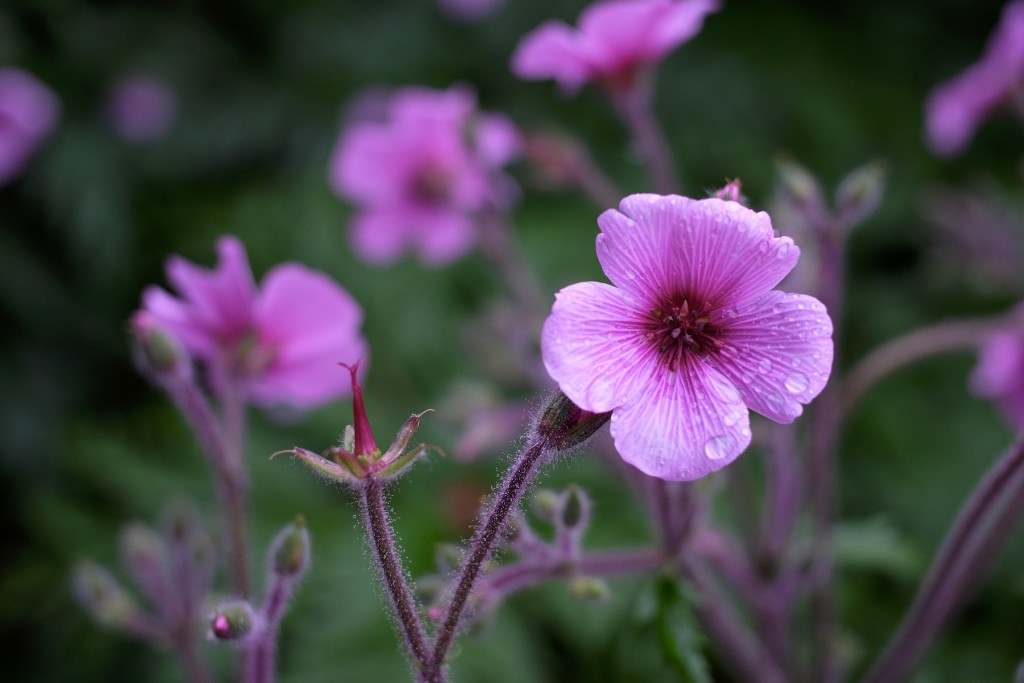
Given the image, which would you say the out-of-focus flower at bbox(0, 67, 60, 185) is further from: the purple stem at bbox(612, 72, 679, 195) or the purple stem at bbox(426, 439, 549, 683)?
the purple stem at bbox(426, 439, 549, 683)

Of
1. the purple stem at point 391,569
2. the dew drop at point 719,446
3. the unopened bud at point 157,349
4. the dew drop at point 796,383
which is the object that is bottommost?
the purple stem at point 391,569

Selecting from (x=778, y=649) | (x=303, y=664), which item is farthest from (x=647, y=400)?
(x=303, y=664)

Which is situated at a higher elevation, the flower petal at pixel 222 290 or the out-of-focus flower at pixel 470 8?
the out-of-focus flower at pixel 470 8

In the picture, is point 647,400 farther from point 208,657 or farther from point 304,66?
point 304,66

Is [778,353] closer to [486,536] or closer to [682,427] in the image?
[682,427]

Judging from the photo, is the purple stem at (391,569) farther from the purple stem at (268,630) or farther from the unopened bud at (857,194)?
the unopened bud at (857,194)

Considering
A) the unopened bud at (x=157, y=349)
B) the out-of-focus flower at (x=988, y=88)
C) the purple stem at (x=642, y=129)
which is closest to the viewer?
the unopened bud at (x=157, y=349)

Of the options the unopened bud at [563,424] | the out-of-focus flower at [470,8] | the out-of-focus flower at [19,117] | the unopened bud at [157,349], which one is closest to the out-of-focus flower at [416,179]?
the unopened bud at [157,349]

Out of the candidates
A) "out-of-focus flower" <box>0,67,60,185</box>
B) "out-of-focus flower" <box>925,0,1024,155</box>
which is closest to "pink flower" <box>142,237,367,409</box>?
"out-of-focus flower" <box>925,0,1024,155</box>
